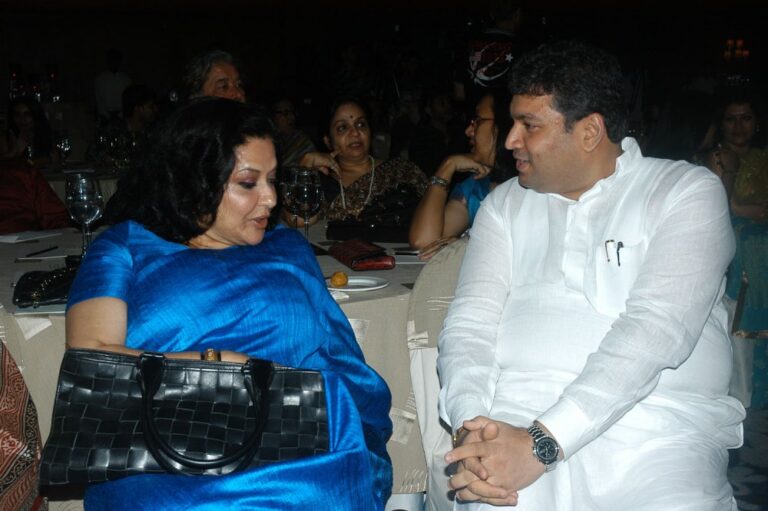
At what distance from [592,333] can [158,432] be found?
3.15 feet

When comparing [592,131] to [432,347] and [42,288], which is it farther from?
[42,288]

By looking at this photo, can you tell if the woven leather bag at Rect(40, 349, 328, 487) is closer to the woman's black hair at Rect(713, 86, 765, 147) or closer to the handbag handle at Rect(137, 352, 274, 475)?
the handbag handle at Rect(137, 352, 274, 475)

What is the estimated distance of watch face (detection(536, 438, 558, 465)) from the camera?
1.78 meters

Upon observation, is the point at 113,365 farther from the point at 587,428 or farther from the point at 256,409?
the point at 587,428

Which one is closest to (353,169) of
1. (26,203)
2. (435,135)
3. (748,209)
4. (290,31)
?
(26,203)

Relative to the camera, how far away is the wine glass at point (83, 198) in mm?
2777

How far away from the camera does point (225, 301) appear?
185cm

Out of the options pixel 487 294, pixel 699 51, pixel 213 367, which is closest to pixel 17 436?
pixel 213 367

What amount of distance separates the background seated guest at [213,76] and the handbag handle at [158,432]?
2.39m

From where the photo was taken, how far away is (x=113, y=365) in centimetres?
160

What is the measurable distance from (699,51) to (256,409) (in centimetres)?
1245

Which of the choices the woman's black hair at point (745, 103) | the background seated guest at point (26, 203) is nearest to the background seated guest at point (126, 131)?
the background seated guest at point (26, 203)

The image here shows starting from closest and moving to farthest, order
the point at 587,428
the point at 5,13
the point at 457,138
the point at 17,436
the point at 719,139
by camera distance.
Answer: the point at 587,428 < the point at 17,436 < the point at 719,139 < the point at 457,138 < the point at 5,13

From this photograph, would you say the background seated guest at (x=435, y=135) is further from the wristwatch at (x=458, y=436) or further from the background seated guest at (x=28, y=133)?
the wristwatch at (x=458, y=436)
